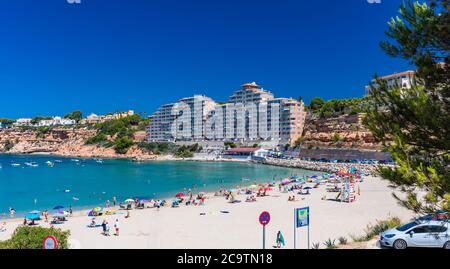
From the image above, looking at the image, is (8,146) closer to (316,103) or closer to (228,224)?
(316,103)

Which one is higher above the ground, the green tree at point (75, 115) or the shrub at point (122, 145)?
the green tree at point (75, 115)

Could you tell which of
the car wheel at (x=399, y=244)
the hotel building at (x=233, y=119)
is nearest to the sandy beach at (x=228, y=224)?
the car wheel at (x=399, y=244)

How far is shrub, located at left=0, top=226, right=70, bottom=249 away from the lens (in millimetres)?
8641

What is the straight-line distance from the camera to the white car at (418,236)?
912 cm

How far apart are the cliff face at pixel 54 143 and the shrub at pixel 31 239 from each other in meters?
101

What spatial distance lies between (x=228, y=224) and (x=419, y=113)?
45.4 ft

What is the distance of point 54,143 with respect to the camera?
431ft

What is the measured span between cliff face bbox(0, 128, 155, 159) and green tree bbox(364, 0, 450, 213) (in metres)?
106

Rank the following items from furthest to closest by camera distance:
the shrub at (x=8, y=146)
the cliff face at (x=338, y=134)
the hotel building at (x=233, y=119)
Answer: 1. the shrub at (x=8, y=146)
2. the hotel building at (x=233, y=119)
3. the cliff face at (x=338, y=134)

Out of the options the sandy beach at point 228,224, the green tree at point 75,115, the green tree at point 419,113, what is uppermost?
the green tree at point 75,115

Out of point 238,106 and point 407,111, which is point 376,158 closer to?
point 238,106

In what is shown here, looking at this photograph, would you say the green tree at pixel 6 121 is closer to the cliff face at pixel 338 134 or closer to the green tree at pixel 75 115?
the green tree at pixel 75 115

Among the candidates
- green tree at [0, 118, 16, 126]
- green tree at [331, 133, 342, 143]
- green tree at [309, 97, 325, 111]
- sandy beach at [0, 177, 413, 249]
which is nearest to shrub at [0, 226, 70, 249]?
sandy beach at [0, 177, 413, 249]

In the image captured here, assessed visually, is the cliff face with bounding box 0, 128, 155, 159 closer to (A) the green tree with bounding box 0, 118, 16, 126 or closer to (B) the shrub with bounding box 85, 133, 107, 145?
(B) the shrub with bounding box 85, 133, 107, 145
